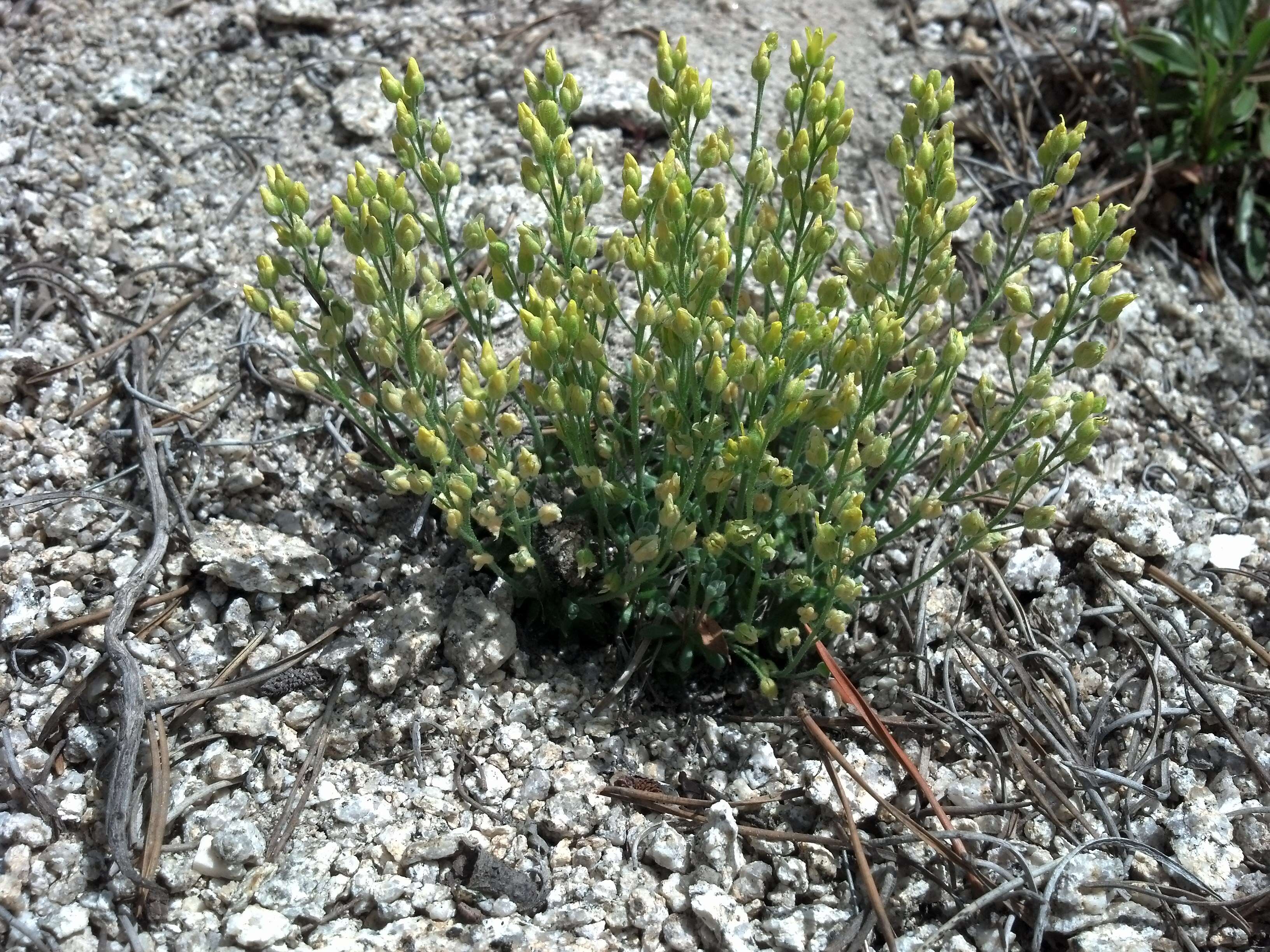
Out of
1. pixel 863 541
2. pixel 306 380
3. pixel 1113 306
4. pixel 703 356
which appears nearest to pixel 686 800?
pixel 863 541

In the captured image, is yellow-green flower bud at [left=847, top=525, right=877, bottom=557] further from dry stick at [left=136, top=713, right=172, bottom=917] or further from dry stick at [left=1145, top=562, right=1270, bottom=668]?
dry stick at [left=136, top=713, right=172, bottom=917]

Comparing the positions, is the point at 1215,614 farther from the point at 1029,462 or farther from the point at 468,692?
the point at 468,692

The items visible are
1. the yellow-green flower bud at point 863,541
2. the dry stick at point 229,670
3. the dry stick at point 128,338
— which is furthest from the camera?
the dry stick at point 128,338

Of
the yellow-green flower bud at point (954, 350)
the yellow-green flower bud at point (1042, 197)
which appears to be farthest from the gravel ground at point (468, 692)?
the yellow-green flower bud at point (1042, 197)

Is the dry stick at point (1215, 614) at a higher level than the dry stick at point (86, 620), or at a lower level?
higher

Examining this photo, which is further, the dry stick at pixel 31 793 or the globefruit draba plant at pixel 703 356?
the dry stick at pixel 31 793

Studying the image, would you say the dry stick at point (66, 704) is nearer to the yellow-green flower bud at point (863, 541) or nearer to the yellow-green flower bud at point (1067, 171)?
the yellow-green flower bud at point (863, 541)
